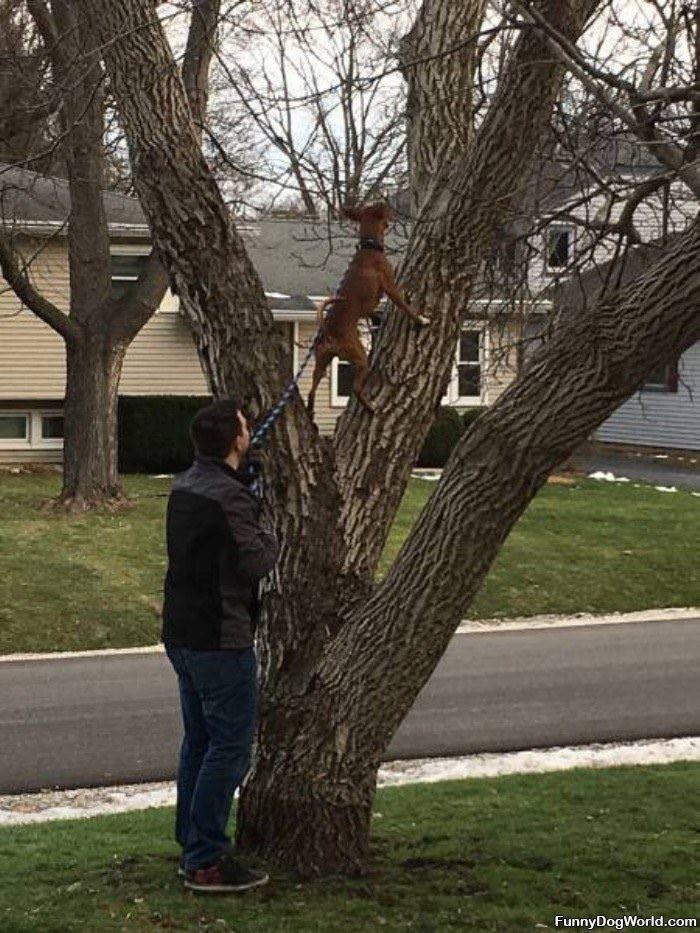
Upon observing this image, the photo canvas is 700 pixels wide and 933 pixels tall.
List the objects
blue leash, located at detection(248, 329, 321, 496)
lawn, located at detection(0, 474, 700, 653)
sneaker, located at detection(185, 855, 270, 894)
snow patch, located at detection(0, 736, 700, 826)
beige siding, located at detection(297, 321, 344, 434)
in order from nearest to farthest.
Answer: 1. sneaker, located at detection(185, 855, 270, 894)
2. blue leash, located at detection(248, 329, 321, 496)
3. snow patch, located at detection(0, 736, 700, 826)
4. lawn, located at detection(0, 474, 700, 653)
5. beige siding, located at detection(297, 321, 344, 434)

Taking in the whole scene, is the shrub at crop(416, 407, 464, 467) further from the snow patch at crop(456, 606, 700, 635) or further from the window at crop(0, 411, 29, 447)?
the snow patch at crop(456, 606, 700, 635)

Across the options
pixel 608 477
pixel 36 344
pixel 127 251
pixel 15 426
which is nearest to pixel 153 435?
pixel 15 426

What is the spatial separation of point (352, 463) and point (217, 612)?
1044mm

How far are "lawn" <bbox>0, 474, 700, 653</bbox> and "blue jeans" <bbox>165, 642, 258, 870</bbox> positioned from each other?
9334 mm

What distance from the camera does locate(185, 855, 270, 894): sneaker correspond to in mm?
5828

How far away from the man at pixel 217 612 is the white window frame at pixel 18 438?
21.1 metres

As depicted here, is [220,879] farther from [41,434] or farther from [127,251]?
[127,251]

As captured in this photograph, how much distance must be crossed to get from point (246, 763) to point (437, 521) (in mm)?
1223

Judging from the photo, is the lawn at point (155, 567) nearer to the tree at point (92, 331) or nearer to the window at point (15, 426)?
the tree at point (92, 331)

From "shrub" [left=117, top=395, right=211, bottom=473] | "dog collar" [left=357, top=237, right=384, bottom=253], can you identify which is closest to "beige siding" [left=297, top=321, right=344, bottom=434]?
"shrub" [left=117, top=395, right=211, bottom=473]

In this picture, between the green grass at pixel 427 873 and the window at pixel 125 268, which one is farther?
the window at pixel 125 268

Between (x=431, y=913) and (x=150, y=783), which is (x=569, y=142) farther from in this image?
(x=150, y=783)

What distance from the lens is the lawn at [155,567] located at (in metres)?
15.6

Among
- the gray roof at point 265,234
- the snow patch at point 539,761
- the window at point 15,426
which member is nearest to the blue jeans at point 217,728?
the snow patch at point 539,761
